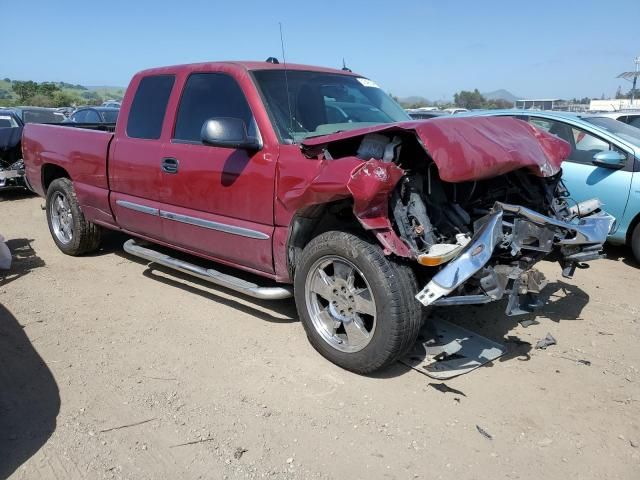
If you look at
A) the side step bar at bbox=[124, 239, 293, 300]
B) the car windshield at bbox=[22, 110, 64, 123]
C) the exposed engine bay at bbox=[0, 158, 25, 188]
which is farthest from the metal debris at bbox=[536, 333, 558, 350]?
the car windshield at bbox=[22, 110, 64, 123]

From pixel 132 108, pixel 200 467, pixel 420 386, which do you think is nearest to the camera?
pixel 200 467

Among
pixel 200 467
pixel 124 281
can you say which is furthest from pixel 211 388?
pixel 124 281

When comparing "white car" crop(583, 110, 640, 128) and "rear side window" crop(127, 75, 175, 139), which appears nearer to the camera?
"rear side window" crop(127, 75, 175, 139)

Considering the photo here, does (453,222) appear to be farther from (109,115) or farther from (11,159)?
(109,115)

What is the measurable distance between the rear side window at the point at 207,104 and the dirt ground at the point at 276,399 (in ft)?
4.93

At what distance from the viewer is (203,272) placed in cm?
443

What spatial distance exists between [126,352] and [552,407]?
2.83 metres

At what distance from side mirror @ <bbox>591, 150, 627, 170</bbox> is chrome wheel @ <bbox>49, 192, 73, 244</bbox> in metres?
5.80

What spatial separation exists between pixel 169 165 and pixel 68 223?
2.40 m

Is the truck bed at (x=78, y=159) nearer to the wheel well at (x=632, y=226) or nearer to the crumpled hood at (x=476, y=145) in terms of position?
the crumpled hood at (x=476, y=145)

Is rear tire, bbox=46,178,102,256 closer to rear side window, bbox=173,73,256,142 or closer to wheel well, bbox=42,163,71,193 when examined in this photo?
wheel well, bbox=42,163,71,193

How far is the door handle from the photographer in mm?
4422

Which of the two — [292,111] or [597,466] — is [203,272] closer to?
[292,111]

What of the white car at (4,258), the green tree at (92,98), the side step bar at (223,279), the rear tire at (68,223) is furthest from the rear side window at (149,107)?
the green tree at (92,98)
